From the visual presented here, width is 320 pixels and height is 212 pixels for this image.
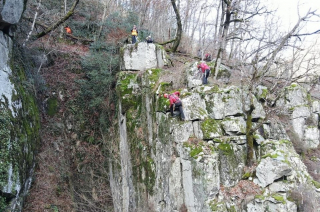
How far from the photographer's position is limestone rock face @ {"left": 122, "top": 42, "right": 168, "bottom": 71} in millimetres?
13688

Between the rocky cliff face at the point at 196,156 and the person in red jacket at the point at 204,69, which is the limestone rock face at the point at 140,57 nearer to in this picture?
the rocky cliff face at the point at 196,156

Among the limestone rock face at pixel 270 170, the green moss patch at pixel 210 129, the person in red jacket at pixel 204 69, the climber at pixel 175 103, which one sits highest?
the person in red jacket at pixel 204 69

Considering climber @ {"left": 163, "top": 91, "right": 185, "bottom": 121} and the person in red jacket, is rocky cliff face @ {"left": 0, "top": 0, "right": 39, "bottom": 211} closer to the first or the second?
climber @ {"left": 163, "top": 91, "right": 185, "bottom": 121}

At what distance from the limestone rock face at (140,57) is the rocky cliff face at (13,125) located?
551 cm

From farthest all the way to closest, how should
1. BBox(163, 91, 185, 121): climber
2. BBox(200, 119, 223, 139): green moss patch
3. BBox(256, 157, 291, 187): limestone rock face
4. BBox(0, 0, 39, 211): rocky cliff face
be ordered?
BBox(163, 91, 185, 121): climber → BBox(200, 119, 223, 139): green moss patch → BBox(256, 157, 291, 187): limestone rock face → BBox(0, 0, 39, 211): rocky cliff face

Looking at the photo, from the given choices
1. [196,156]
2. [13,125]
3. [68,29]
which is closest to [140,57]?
[196,156]

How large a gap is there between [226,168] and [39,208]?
8014mm

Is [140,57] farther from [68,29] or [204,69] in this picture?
[68,29]

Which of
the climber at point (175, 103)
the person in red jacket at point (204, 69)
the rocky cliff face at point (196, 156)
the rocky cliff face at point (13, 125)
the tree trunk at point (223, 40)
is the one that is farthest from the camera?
the tree trunk at point (223, 40)

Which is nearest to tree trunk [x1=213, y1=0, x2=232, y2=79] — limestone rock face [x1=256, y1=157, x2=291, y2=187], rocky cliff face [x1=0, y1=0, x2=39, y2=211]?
limestone rock face [x1=256, y1=157, x2=291, y2=187]

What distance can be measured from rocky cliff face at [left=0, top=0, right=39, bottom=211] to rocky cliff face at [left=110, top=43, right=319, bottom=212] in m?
4.56

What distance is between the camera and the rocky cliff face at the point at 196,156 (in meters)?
8.34

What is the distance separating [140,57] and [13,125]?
759 centimetres

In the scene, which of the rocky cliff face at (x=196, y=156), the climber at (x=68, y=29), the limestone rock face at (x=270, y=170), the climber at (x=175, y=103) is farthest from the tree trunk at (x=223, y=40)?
the climber at (x=68, y=29)
